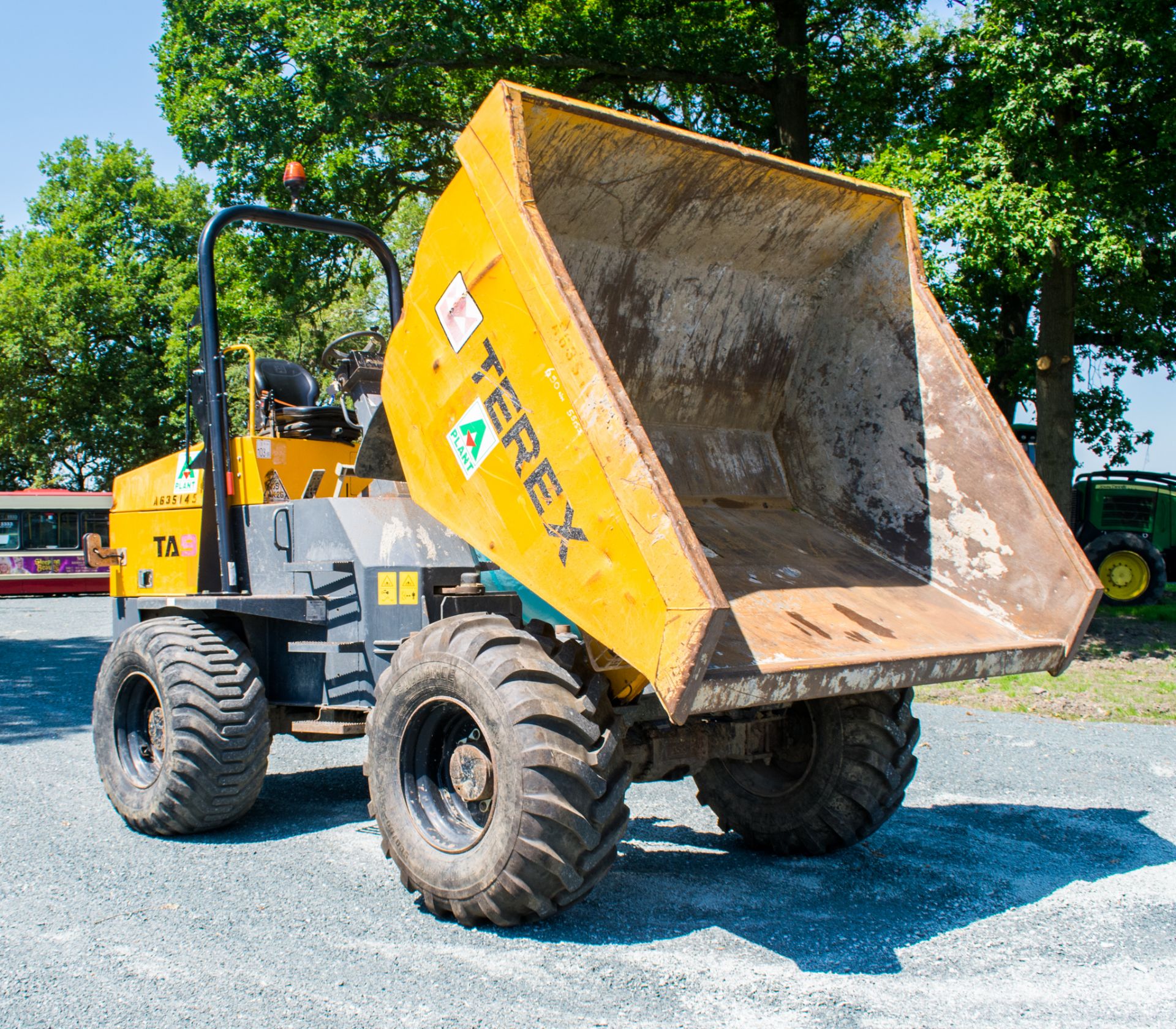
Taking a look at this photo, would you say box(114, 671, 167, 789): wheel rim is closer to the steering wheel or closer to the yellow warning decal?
the yellow warning decal

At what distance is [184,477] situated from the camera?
5977 millimetres

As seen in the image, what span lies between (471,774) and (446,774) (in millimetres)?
248

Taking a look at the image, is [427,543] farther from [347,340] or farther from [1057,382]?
[1057,382]

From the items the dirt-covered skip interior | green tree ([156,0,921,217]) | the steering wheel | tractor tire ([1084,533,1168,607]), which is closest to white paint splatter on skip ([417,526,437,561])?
the dirt-covered skip interior

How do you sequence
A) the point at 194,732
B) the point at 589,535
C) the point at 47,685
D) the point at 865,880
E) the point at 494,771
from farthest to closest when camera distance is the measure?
the point at 47,685
the point at 194,732
the point at 865,880
the point at 494,771
the point at 589,535

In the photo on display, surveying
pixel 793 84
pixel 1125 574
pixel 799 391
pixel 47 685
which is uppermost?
pixel 793 84

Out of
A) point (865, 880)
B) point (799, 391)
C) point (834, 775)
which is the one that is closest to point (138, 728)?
point (834, 775)

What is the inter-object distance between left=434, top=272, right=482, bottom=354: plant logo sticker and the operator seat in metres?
1.85

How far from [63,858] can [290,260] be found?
34.1 ft

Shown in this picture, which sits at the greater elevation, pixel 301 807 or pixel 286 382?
pixel 286 382

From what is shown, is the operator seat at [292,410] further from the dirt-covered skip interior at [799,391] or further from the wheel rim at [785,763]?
the wheel rim at [785,763]

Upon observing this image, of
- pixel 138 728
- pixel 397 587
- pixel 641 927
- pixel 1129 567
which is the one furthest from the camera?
pixel 1129 567

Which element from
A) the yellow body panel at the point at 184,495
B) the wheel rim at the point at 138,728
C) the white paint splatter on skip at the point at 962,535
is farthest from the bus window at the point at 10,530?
the white paint splatter on skip at the point at 962,535

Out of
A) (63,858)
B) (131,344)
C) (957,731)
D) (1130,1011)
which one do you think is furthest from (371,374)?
(131,344)
